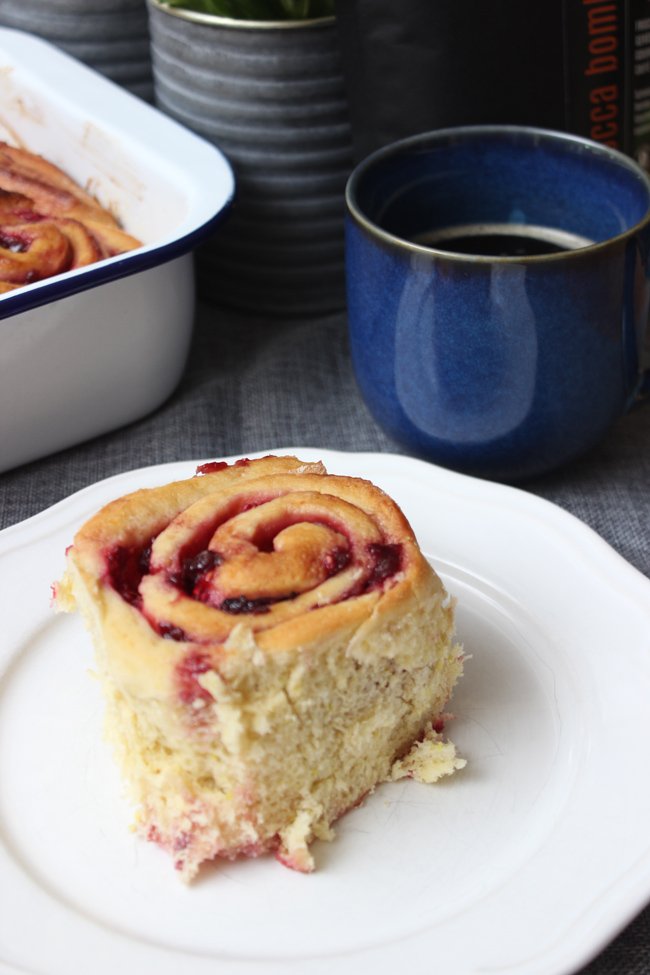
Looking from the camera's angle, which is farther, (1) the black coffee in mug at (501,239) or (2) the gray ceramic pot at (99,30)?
(2) the gray ceramic pot at (99,30)

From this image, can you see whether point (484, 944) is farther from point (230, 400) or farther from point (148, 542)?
point (230, 400)

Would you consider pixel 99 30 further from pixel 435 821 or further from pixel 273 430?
pixel 435 821

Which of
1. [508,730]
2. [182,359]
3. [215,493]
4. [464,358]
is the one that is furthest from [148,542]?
[182,359]

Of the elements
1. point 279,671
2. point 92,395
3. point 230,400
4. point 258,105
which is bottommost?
point 230,400

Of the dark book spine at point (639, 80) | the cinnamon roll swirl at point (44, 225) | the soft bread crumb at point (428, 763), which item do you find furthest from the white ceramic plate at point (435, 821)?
the dark book spine at point (639, 80)

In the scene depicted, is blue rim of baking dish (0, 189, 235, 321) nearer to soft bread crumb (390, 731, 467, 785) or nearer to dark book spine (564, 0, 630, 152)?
dark book spine (564, 0, 630, 152)

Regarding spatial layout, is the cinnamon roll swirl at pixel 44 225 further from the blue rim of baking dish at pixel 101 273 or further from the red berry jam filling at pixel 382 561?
the red berry jam filling at pixel 382 561

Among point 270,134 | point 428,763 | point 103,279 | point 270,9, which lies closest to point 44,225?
point 103,279
